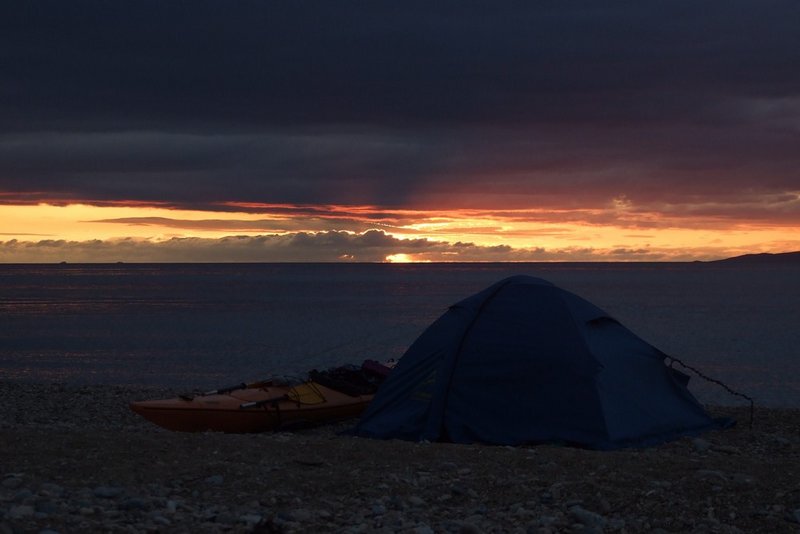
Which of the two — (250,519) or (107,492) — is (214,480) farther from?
(250,519)

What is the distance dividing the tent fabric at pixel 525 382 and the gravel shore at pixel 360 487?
242cm

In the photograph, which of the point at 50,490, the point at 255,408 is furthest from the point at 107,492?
the point at 255,408

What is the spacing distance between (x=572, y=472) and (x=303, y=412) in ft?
23.8

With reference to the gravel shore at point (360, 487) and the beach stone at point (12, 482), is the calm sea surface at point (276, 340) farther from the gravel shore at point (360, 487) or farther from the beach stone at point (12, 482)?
the beach stone at point (12, 482)

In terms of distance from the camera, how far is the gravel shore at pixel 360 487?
8414 mm

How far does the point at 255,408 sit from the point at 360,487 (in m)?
6.76

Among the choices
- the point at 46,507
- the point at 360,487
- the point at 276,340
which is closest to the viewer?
the point at 46,507

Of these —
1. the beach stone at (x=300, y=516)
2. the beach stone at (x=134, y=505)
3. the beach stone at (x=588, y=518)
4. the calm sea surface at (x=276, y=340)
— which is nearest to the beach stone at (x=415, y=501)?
A: the beach stone at (x=300, y=516)

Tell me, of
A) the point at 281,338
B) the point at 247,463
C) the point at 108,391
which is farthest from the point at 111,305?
the point at 247,463

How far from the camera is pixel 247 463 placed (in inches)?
430

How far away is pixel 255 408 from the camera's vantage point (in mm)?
16359

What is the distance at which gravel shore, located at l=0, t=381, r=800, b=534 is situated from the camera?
8414mm

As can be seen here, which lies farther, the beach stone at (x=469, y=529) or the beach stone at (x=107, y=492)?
the beach stone at (x=107, y=492)

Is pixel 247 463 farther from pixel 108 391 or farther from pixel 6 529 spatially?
pixel 108 391
